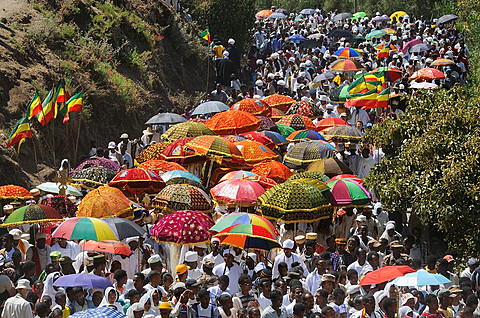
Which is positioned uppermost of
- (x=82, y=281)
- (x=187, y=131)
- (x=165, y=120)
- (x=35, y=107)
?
(x=35, y=107)

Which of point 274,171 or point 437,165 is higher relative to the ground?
point 437,165

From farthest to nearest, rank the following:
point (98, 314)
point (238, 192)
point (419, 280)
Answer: point (238, 192), point (419, 280), point (98, 314)

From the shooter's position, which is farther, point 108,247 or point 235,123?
point 235,123

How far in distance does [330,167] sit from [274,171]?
123 centimetres

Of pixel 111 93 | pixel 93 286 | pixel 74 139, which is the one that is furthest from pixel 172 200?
pixel 111 93

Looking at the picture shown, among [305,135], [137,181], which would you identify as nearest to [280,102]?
[305,135]

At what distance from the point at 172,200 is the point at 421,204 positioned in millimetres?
3995

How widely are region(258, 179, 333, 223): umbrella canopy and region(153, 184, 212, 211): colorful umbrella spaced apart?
36.4 inches

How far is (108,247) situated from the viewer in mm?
14383

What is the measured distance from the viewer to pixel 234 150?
19.2 metres

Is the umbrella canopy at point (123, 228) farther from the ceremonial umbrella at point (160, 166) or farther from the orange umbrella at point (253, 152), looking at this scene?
the orange umbrella at point (253, 152)

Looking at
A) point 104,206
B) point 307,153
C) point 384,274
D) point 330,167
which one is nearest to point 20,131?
point 104,206

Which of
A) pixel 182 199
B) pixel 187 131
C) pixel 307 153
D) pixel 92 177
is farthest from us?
pixel 187 131

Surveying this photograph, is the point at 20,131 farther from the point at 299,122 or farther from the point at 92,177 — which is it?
the point at 299,122
